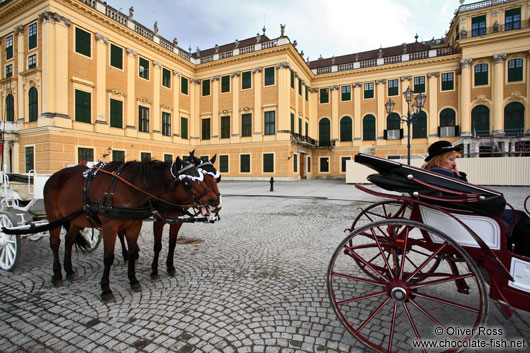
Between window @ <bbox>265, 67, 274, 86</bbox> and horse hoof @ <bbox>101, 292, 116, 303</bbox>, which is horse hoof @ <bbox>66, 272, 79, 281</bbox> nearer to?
horse hoof @ <bbox>101, 292, 116, 303</bbox>

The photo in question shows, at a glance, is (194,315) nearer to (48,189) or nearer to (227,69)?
(48,189)

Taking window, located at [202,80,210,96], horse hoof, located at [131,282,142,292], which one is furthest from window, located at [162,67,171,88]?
horse hoof, located at [131,282,142,292]

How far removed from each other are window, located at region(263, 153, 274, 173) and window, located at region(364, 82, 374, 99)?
14850mm

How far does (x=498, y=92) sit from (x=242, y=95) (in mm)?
26443

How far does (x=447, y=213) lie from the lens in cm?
207

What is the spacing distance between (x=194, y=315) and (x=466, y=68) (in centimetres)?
3586

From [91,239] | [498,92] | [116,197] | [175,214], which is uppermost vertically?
[498,92]

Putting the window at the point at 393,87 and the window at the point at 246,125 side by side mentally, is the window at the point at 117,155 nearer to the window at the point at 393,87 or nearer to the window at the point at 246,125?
the window at the point at 246,125

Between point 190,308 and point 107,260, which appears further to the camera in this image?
point 107,260

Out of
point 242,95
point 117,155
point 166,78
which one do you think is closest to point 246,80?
point 242,95

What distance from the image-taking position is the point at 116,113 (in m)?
23.4

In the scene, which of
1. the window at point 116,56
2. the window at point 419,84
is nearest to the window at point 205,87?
the window at point 116,56

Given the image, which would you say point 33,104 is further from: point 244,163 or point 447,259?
point 447,259

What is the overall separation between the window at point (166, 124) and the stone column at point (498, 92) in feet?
110
